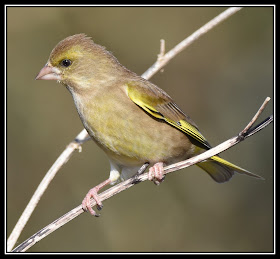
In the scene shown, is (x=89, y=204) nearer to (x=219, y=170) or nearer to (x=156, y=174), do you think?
(x=156, y=174)

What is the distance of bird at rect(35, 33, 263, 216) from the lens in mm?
4875

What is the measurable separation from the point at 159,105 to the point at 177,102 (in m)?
2.20

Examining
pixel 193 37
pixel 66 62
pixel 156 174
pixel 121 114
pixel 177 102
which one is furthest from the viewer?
pixel 177 102

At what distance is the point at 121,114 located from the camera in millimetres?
4891

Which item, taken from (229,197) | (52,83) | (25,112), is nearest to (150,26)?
(52,83)

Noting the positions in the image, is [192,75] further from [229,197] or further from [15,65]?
[15,65]

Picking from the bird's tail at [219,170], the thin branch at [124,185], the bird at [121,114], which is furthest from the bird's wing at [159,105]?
the thin branch at [124,185]

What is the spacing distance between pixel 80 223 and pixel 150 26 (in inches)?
118

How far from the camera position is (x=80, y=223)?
22.6 ft

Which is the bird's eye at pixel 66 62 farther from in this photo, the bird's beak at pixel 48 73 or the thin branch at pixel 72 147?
the thin branch at pixel 72 147

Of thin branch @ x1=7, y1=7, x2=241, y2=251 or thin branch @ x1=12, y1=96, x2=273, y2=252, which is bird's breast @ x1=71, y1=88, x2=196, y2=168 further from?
thin branch @ x1=12, y1=96, x2=273, y2=252

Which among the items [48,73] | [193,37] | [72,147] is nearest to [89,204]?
[72,147]

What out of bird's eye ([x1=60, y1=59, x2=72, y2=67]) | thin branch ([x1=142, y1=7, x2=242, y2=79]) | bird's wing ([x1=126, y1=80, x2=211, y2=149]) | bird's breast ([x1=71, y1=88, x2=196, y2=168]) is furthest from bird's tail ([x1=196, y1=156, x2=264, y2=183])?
bird's eye ([x1=60, y1=59, x2=72, y2=67])

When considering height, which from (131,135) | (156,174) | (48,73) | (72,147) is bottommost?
(156,174)
